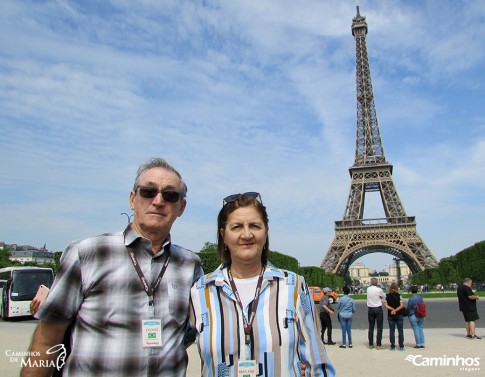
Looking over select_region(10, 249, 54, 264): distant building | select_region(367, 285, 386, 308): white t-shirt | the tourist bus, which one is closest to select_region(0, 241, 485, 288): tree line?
the tourist bus

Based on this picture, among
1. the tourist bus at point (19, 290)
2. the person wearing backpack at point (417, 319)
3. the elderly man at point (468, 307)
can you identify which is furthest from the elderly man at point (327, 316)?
the tourist bus at point (19, 290)

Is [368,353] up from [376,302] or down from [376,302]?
down

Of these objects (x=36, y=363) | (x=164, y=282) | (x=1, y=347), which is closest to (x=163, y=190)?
(x=164, y=282)

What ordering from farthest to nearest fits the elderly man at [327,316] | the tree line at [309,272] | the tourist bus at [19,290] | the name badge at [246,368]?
the tree line at [309,272] < the tourist bus at [19,290] < the elderly man at [327,316] < the name badge at [246,368]

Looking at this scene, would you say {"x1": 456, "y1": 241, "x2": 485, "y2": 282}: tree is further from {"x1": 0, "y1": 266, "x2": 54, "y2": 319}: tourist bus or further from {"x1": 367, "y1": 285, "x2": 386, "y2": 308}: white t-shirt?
{"x1": 0, "y1": 266, "x2": 54, "y2": 319}: tourist bus

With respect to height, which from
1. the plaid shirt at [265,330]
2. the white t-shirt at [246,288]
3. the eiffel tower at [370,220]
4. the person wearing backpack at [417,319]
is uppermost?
the eiffel tower at [370,220]

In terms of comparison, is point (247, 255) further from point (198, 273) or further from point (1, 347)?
point (1, 347)

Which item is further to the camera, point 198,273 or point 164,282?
point 198,273

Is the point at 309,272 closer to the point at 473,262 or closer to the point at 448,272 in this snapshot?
the point at 448,272

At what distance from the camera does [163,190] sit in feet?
9.41

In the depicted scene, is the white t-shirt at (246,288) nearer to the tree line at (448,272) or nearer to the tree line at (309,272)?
the tree line at (309,272)

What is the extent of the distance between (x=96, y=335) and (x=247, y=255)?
99cm

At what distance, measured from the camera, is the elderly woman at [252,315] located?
8.20ft

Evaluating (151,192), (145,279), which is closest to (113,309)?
(145,279)
